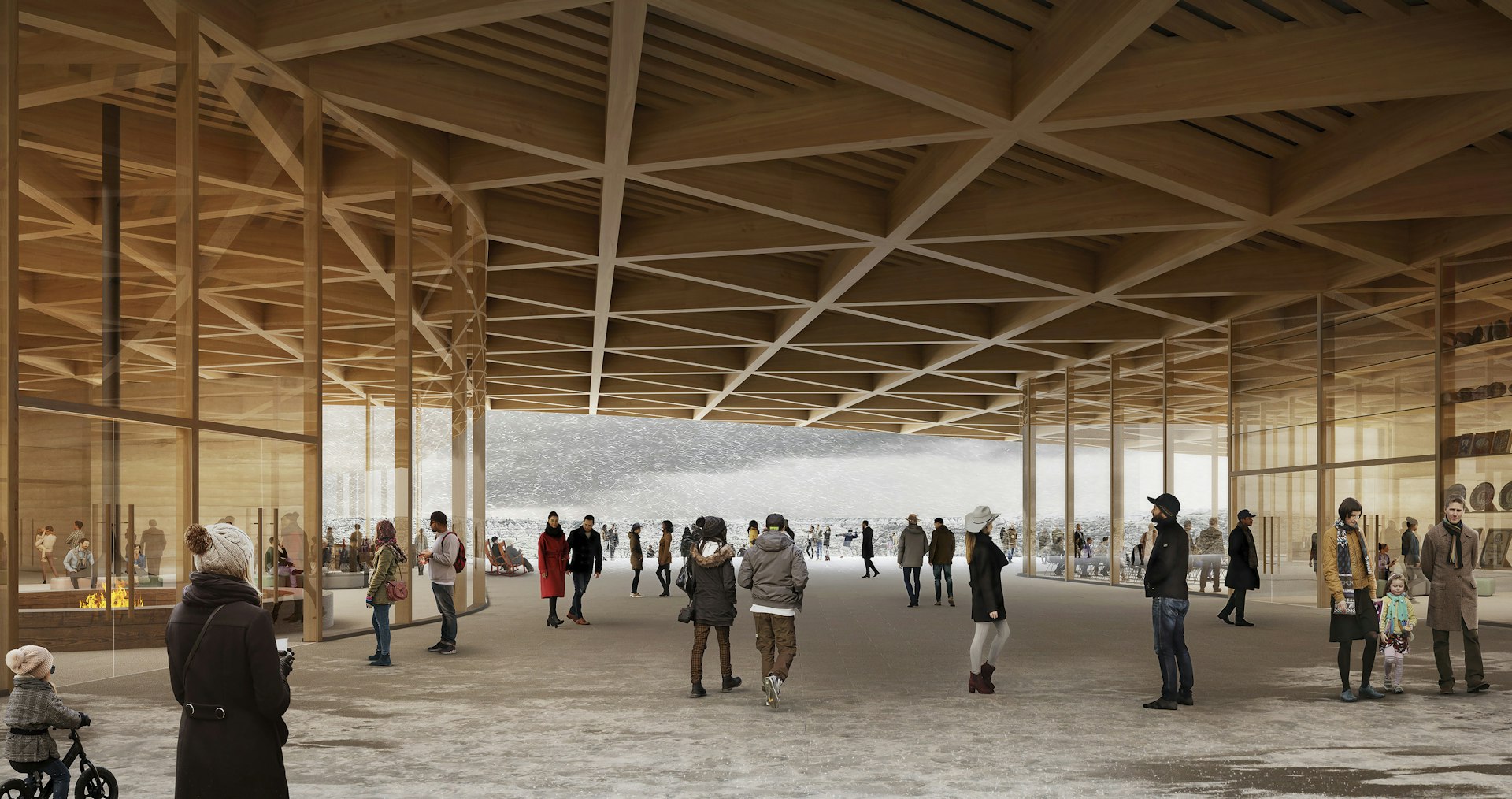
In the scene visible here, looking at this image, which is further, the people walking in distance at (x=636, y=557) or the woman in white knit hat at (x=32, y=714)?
the people walking in distance at (x=636, y=557)

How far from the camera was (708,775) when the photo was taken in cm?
646

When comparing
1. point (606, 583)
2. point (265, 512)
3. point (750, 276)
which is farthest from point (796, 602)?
point (606, 583)

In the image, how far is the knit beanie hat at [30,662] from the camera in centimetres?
510

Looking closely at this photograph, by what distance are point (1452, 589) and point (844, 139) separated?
7.34 metres

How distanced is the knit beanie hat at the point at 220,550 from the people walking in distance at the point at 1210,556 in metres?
21.2

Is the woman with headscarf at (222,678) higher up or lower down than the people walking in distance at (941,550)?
higher up

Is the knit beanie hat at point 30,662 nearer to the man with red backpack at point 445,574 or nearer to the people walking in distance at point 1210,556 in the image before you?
the man with red backpack at point 445,574

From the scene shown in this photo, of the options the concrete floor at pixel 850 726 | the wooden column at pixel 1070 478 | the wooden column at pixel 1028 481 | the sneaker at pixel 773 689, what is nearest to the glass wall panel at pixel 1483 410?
the concrete floor at pixel 850 726

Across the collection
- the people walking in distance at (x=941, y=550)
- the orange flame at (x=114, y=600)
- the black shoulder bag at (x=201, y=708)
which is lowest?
the people walking in distance at (x=941, y=550)

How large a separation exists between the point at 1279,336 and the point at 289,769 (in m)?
19.6

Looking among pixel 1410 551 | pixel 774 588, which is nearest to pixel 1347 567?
pixel 774 588

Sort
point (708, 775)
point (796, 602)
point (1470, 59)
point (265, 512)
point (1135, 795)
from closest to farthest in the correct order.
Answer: point (1135, 795), point (708, 775), point (796, 602), point (1470, 59), point (265, 512)

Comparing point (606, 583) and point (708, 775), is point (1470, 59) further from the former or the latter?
point (606, 583)

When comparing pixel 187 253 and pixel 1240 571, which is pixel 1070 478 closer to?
pixel 1240 571
